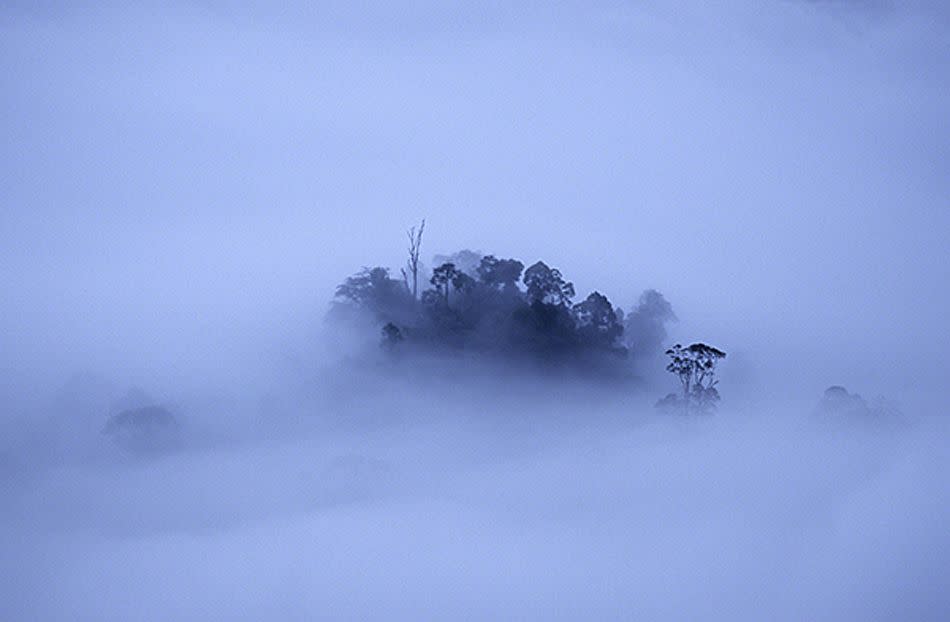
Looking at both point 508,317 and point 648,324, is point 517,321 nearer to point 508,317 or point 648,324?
point 508,317

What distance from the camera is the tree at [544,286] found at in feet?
155

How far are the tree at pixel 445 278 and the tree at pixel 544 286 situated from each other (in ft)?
12.2

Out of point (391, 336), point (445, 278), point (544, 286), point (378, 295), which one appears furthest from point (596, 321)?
point (378, 295)

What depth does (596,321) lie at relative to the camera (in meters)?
47.0

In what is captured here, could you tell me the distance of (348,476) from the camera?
42656 mm

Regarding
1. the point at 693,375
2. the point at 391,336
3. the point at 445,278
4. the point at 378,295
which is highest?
the point at 445,278

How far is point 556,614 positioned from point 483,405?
1195 centimetres

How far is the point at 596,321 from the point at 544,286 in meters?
3.22

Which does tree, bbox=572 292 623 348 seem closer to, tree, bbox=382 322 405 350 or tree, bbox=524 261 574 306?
tree, bbox=524 261 574 306

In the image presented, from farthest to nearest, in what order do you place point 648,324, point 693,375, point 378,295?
point 648,324, point 378,295, point 693,375

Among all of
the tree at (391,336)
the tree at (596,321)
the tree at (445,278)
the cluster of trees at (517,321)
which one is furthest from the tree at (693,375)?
the tree at (391,336)

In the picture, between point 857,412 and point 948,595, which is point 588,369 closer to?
point 857,412

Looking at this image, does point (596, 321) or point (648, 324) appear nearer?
point (596, 321)

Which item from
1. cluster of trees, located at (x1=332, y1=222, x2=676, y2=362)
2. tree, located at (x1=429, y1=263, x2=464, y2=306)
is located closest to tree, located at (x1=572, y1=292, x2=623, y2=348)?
cluster of trees, located at (x1=332, y1=222, x2=676, y2=362)
